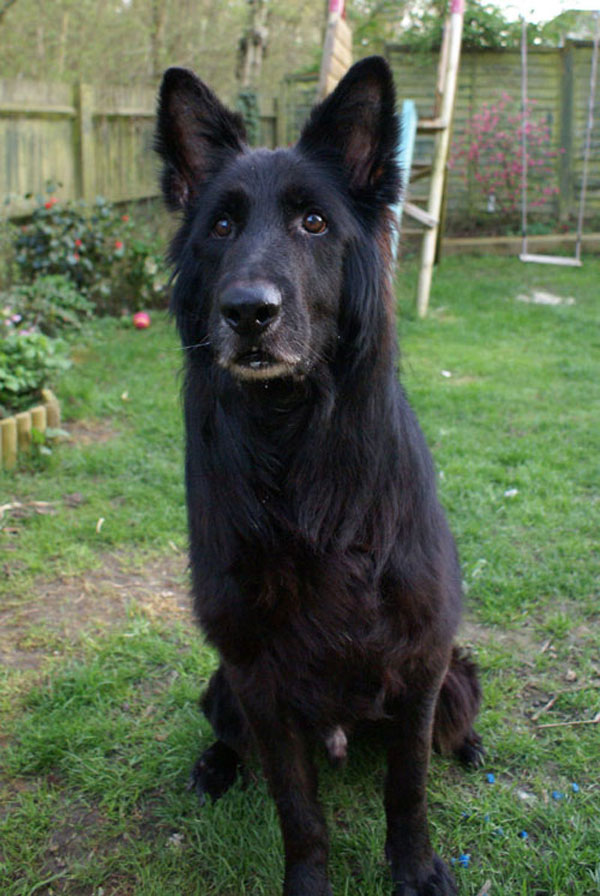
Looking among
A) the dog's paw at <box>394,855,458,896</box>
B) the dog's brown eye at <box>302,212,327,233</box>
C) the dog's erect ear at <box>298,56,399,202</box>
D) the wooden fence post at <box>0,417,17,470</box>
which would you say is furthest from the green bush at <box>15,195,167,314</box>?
the dog's paw at <box>394,855,458,896</box>

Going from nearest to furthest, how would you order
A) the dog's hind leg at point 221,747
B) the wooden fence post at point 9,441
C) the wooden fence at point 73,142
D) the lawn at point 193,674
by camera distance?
the lawn at point 193,674, the dog's hind leg at point 221,747, the wooden fence post at point 9,441, the wooden fence at point 73,142

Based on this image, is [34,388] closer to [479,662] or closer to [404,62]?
[479,662]

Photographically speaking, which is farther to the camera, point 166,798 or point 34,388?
point 34,388

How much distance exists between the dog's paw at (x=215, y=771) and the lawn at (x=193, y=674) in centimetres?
6

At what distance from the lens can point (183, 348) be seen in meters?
1.91

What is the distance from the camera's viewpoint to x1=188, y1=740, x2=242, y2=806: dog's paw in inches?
93.7

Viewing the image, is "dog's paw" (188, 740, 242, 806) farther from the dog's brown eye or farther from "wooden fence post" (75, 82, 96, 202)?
"wooden fence post" (75, 82, 96, 202)

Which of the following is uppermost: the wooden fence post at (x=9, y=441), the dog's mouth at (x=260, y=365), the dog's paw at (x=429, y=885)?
the dog's mouth at (x=260, y=365)

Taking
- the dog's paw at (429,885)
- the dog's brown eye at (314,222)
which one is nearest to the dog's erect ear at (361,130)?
the dog's brown eye at (314,222)

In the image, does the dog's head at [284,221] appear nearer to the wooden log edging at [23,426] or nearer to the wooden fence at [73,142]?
the wooden log edging at [23,426]

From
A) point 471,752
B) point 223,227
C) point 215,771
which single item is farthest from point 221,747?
point 223,227

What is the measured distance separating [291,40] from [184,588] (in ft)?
49.8

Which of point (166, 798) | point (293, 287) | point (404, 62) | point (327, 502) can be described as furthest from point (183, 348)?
point (404, 62)

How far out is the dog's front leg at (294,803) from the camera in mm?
1945
